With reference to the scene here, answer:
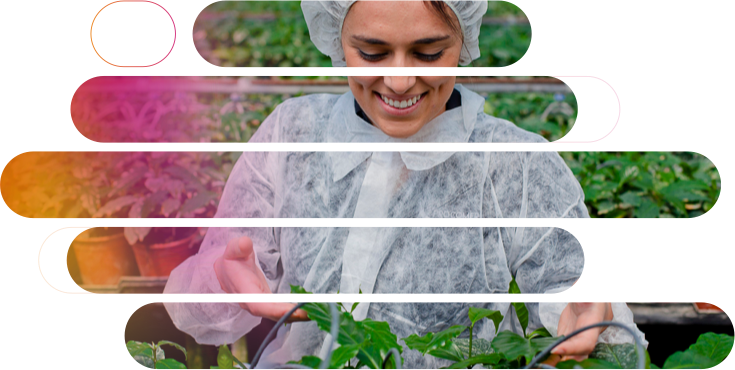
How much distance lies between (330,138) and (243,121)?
7.2 inches

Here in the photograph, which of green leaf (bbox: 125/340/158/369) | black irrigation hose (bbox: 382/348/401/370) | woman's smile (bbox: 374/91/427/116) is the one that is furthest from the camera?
green leaf (bbox: 125/340/158/369)

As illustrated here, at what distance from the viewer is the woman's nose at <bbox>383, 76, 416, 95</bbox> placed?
0.99 metres

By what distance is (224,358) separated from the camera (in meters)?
1.14

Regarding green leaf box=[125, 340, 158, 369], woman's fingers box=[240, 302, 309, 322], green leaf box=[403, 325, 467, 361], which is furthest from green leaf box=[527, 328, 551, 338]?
green leaf box=[125, 340, 158, 369]

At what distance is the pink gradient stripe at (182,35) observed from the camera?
1089 mm

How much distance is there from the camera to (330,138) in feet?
3.62

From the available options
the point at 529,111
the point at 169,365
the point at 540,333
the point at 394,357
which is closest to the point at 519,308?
the point at 540,333

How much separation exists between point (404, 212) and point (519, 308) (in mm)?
309

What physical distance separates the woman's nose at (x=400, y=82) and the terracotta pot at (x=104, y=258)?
0.64m

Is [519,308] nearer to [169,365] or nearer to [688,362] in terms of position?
[688,362]

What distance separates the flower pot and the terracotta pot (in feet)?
0.06

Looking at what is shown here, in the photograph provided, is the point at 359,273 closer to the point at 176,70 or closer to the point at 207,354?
the point at 207,354

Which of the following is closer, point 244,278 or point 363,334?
point 363,334

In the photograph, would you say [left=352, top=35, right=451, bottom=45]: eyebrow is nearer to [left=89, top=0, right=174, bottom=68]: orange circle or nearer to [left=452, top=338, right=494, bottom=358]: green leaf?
[left=89, top=0, right=174, bottom=68]: orange circle
